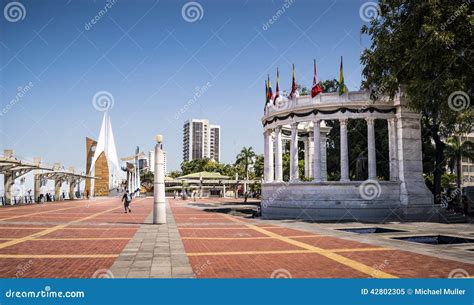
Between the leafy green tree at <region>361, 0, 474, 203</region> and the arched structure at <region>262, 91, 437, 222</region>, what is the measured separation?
14.9ft

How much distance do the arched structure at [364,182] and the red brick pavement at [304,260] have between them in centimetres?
1511

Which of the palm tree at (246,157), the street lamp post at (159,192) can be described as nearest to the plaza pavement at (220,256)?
the street lamp post at (159,192)

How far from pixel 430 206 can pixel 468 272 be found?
22881 mm

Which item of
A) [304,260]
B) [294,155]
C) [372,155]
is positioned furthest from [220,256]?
[294,155]

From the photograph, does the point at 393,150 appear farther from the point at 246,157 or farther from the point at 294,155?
the point at 246,157

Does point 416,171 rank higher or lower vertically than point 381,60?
lower

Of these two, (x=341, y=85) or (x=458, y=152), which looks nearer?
(x=341, y=85)

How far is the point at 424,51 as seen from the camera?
2189 cm

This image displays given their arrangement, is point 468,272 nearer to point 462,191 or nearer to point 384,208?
point 384,208

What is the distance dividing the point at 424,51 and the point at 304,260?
16.5 m

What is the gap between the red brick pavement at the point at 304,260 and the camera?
31.0 ft

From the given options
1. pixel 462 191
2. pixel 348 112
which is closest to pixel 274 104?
pixel 348 112

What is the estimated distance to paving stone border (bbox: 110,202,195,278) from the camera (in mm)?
9109

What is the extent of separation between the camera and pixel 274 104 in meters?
36.6
